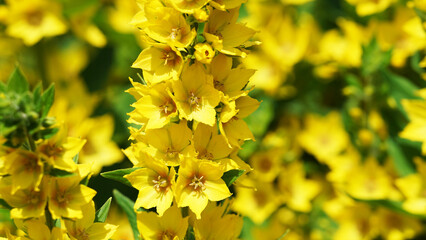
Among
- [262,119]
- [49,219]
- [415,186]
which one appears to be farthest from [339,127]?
[49,219]

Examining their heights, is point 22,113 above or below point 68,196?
above

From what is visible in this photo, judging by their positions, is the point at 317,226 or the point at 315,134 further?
the point at 315,134

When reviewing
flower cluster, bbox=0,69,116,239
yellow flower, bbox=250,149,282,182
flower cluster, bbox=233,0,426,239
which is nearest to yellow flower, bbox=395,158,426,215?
flower cluster, bbox=233,0,426,239

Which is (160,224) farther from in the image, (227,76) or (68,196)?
(227,76)

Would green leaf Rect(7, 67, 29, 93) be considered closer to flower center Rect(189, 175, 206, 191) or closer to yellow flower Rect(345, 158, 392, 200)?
flower center Rect(189, 175, 206, 191)

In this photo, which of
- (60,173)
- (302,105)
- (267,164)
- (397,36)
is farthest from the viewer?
(302,105)

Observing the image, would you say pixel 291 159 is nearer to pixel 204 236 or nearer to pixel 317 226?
pixel 317 226

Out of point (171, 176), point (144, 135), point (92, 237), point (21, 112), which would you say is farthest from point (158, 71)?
point (92, 237)
